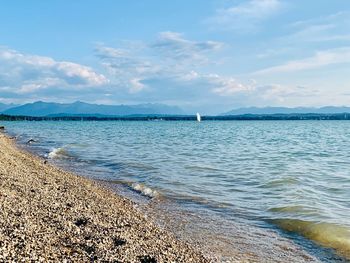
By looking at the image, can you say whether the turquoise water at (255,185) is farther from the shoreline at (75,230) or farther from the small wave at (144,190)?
the shoreline at (75,230)

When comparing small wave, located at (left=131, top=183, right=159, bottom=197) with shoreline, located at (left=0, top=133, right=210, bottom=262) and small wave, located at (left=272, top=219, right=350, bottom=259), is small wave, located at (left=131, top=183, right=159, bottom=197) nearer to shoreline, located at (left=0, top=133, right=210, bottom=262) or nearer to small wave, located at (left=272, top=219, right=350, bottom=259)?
shoreline, located at (left=0, top=133, right=210, bottom=262)

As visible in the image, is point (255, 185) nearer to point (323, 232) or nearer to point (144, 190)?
point (144, 190)

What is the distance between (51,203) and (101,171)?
13593mm

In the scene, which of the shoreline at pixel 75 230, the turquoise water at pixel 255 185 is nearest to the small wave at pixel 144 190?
the turquoise water at pixel 255 185

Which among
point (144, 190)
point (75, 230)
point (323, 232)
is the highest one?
point (75, 230)

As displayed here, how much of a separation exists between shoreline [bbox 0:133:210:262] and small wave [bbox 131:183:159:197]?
9.73ft

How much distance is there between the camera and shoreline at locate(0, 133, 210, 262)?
841 cm

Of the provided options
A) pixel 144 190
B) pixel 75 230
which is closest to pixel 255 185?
pixel 144 190

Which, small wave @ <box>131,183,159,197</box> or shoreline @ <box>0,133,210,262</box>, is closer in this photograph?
shoreline @ <box>0,133,210,262</box>

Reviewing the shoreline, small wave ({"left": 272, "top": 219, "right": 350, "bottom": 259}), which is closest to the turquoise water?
small wave ({"left": 272, "top": 219, "right": 350, "bottom": 259})

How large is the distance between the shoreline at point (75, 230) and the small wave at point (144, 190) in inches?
117

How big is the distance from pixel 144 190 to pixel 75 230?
29.8ft

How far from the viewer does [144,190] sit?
19141 mm

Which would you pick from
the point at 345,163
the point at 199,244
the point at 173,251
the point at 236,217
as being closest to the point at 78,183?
the point at 236,217
